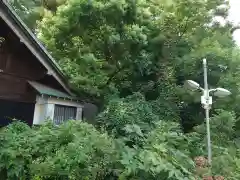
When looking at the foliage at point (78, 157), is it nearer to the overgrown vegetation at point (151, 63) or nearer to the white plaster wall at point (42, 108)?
the overgrown vegetation at point (151, 63)

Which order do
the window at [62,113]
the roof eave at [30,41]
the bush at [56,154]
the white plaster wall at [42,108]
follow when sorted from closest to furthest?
the bush at [56,154] → the roof eave at [30,41] → the white plaster wall at [42,108] → the window at [62,113]

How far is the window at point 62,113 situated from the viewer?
10898 mm

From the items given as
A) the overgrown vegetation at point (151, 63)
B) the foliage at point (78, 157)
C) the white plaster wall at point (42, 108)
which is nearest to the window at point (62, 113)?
the white plaster wall at point (42, 108)

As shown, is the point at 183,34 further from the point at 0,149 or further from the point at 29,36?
the point at 0,149

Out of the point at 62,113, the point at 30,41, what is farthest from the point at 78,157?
the point at 62,113

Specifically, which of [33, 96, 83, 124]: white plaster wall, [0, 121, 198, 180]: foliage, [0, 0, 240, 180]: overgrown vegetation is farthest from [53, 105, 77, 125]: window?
[0, 121, 198, 180]: foliage

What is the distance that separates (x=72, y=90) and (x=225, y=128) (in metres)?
6.48

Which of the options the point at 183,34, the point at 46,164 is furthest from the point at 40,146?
the point at 183,34

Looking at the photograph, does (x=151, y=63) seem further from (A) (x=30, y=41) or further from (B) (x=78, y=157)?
(B) (x=78, y=157)

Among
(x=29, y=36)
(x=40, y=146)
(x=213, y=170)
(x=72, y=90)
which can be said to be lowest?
(x=213, y=170)

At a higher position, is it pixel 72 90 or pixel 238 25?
pixel 238 25

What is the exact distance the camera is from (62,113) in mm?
11234

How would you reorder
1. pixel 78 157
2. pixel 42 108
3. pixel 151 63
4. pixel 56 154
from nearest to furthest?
1. pixel 78 157
2. pixel 56 154
3. pixel 42 108
4. pixel 151 63

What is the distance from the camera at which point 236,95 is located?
41.5ft
